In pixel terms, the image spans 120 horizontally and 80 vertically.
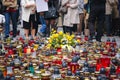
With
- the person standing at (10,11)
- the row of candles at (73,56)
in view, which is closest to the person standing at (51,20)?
the person standing at (10,11)

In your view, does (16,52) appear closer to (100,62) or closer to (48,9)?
(100,62)

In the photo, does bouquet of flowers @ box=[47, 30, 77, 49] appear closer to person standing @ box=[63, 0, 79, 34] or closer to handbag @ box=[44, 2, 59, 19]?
person standing @ box=[63, 0, 79, 34]

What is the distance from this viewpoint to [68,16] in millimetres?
12359

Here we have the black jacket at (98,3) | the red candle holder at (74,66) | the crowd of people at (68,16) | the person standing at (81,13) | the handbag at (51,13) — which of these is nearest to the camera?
the red candle holder at (74,66)

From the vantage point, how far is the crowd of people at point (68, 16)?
11.1 m

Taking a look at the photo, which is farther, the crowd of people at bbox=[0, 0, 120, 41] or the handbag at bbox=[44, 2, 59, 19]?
the handbag at bbox=[44, 2, 59, 19]

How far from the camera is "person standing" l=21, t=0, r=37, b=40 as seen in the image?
450 inches

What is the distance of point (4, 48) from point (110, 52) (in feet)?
6.23

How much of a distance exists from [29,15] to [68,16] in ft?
4.22

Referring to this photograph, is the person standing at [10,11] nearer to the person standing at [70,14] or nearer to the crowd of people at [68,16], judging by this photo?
the crowd of people at [68,16]

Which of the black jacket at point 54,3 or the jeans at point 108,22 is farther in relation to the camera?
the jeans at point 108,22

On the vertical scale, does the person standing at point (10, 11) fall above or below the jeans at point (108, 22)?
above

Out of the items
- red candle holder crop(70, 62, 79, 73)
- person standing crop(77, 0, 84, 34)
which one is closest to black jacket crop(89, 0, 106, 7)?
person standing crop(77, 0, 84, 34)

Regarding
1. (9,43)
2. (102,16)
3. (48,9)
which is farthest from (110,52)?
(48,9)
